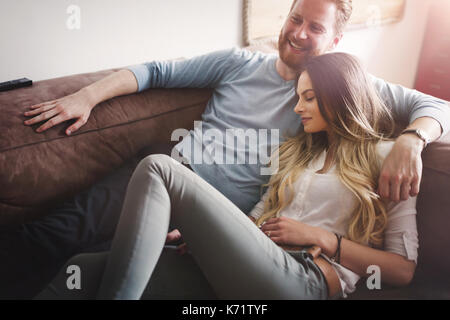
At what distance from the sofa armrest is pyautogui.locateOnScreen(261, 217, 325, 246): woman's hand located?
50 centimetres

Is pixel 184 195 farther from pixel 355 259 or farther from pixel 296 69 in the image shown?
pixel 296 69

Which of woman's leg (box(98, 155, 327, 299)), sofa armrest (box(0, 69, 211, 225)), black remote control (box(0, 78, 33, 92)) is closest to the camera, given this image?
woman's leg (box(98, 155, 327, 299))

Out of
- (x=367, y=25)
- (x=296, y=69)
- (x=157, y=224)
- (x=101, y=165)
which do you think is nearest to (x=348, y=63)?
(x=296, y=69)

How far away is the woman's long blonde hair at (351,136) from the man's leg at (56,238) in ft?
1.38

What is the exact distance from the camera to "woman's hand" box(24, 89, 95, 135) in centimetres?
96

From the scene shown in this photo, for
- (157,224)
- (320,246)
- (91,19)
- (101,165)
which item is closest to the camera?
(157,224)

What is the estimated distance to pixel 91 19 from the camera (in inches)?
52.4

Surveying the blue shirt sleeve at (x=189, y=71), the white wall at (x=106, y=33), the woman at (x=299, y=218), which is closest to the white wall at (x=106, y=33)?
the white wall at (x=106, y=33)

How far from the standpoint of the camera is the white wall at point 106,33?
1.22 m

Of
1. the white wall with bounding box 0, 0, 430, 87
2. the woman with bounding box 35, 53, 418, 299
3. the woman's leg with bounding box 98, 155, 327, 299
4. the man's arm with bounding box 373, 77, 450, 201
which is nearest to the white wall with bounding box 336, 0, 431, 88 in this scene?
the white wall with bounding box 0, 0, 430, 87

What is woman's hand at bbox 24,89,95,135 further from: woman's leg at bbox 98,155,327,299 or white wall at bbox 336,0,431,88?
white wall at bbox 336,0,431,88

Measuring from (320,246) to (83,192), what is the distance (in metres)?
0.66

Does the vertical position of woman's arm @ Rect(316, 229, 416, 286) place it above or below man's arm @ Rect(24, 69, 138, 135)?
below

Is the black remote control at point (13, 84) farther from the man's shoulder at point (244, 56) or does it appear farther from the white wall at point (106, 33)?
the man's shoulder at point (244, 56)
